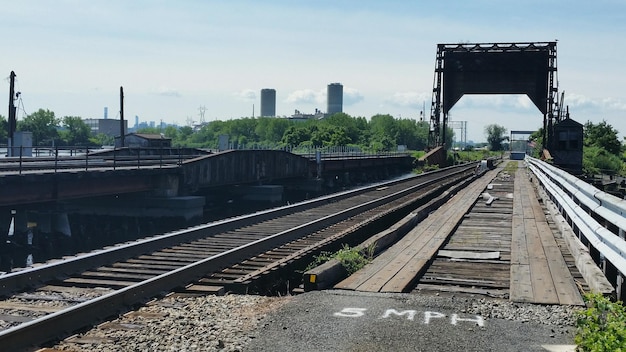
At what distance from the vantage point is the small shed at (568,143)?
140 feet

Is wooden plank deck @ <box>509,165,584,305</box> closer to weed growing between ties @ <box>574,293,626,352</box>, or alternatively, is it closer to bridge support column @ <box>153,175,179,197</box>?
weed growing between ties @ <box>574,293,626,352</box>

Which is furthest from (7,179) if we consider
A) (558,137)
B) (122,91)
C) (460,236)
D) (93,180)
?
(122,91)

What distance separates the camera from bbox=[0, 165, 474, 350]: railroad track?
23.2 feet

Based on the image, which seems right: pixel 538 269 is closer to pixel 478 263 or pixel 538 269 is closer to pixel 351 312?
pixel 478 263

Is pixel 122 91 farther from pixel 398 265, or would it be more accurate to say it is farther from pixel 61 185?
pixel 398 265

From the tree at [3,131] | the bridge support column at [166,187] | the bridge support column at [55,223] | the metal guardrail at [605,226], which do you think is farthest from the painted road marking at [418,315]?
the tree at [3,131]

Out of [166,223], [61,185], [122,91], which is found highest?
[122,91]

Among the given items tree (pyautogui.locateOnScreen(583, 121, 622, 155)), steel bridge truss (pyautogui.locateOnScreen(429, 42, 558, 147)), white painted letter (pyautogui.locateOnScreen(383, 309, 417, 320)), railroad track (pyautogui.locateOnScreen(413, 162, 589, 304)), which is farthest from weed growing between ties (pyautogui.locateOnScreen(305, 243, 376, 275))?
tree (pyautogui.locateOnScreen(583, 121, 622, 155))

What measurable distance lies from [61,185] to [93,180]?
184 centimetres

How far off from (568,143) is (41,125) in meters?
94.0

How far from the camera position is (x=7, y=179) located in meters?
21.7

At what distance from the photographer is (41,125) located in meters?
115

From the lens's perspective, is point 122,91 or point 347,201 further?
point 122,91

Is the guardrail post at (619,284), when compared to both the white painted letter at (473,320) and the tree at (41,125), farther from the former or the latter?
the tree at (41,125)
